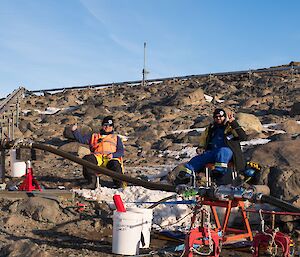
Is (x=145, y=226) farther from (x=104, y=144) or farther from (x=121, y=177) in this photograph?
(x=104, y=144)

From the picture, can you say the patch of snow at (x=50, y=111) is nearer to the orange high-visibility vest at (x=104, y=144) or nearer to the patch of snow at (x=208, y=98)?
the patch of snow at (x=208, y=98)

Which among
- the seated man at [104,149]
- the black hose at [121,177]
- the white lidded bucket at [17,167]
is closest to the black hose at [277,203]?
the black hose at [121,177]

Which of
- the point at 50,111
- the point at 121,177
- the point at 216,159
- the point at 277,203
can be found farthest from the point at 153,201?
the point at 50,111

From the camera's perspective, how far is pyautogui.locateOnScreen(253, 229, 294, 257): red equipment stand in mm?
4684

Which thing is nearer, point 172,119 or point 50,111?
point 172,119

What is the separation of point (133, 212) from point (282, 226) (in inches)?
93.2

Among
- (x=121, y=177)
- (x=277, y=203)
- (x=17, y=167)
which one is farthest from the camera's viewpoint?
(x=17, y=167)

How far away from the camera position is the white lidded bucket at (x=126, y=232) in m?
5.31

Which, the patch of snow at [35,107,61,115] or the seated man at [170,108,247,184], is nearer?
the seated man at [170,108,247,184]

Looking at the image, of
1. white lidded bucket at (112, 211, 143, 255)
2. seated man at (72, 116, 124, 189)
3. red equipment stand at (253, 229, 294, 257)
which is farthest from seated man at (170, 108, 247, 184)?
seated man at (72, 116, 124, 189)

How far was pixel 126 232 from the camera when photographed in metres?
5.31

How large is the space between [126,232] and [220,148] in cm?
210

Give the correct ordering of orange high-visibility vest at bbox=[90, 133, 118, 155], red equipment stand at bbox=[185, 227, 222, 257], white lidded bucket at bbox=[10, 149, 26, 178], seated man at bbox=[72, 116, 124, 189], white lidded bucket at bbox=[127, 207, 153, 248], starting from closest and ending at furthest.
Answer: red equipment stand at bbox=[185, 227, 222, 257] → white lidded bucket at bbox=[127, 207, 153, 248] → seated man at bbox=[72, 116, 124, 189] → orange high-visibility vest at bbox=[90, 133, 118, 155] → white lidded bucket at bbox=[10, 149, 26, 178]

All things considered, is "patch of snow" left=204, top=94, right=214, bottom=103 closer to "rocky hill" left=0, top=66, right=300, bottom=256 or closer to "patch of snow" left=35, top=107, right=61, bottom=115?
"rocky hill" left=0, top=66, right=300, bottom=256
